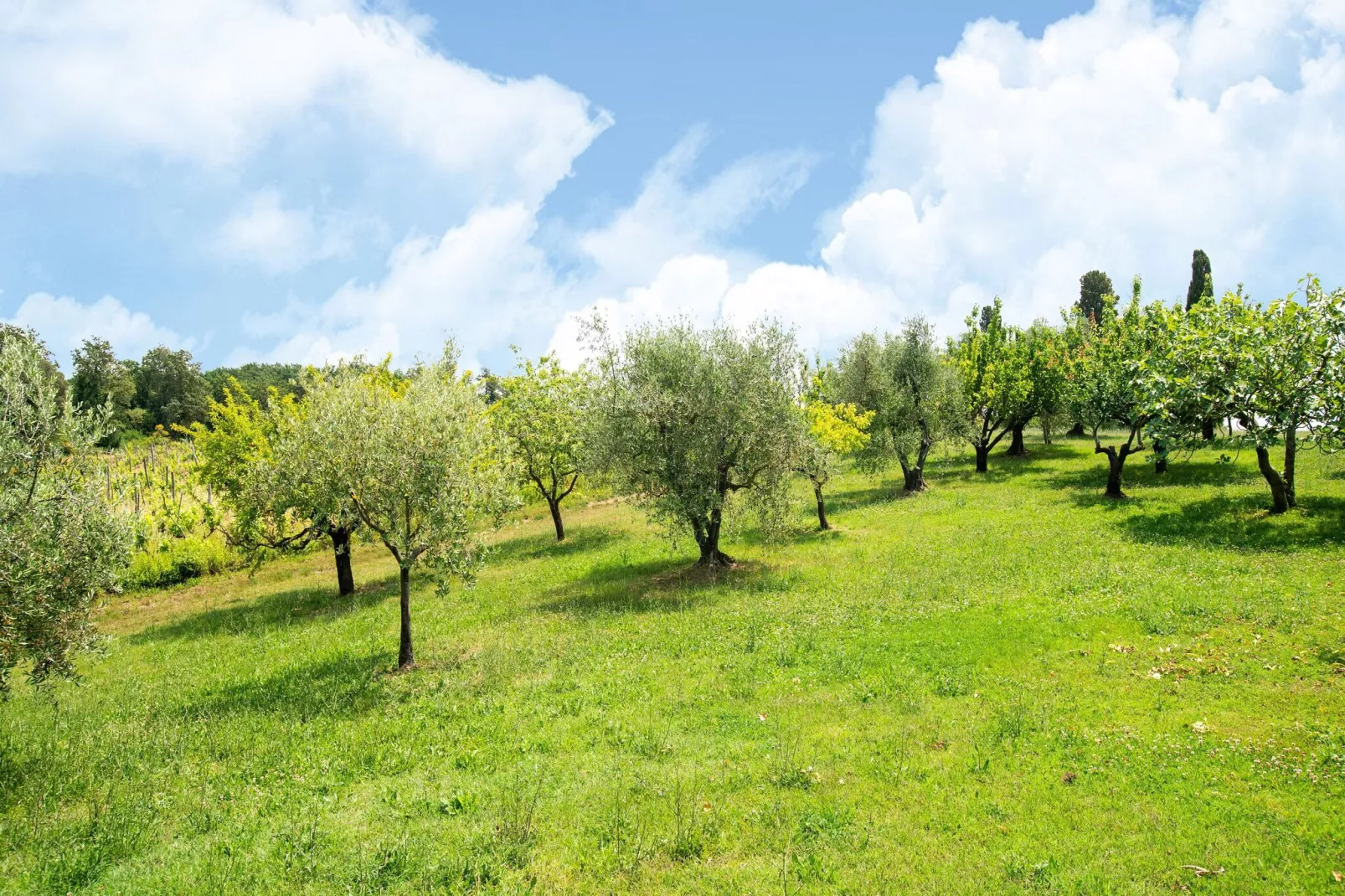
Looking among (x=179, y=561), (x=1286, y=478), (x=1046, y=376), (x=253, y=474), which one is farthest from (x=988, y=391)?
(x=179, y=561)

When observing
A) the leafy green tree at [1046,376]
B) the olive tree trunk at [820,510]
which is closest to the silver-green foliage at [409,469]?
the olive tree trunk at [820,510]

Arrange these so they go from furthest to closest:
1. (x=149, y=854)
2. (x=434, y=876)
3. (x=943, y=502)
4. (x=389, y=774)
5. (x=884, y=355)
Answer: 1. (x=884, y=355)
2. (x=943, y=502)
3. (x=389, y=774)
4. (x=149, y=854)
5. (x=434, y=876)

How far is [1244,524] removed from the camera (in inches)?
1159

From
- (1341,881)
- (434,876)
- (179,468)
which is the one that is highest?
(179,468)

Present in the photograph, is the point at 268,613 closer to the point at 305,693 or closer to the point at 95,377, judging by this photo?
the point at 305,693

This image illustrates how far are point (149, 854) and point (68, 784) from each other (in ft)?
15.2

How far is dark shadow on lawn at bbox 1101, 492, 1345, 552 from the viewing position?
26797 mm

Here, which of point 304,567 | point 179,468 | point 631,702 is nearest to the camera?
point 631,702

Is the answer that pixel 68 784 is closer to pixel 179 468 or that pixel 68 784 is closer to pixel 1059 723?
pixel 1059 723

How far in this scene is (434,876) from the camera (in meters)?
10.1

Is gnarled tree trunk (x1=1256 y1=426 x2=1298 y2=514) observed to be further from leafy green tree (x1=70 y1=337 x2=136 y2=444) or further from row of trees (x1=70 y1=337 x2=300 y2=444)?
leafy green tree (x1=70 y1=337 x2=136 y2=444)

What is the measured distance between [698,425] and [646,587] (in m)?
7.21

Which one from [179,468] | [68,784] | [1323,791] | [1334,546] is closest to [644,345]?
[68,784]

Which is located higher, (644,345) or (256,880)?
(644,345)
